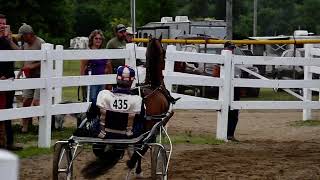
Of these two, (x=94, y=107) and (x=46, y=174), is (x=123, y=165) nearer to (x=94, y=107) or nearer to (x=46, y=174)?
(x=46, y=174)

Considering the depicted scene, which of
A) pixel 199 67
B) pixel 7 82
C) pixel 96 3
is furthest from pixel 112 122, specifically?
pixel 96 3

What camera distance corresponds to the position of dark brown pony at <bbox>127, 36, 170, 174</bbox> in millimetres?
7867

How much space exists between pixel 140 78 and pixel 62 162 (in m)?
5.01

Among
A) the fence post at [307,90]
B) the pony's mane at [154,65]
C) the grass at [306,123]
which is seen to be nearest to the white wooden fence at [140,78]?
the grass at [306,123]

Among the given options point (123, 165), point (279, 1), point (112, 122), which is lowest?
point (123, 165)

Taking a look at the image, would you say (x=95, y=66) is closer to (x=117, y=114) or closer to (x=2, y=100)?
(x=2, y=100)

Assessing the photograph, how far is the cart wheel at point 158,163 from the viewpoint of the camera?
6.64 meters

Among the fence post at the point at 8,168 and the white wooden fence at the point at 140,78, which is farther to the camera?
the white wooden fence at the point at 140,78

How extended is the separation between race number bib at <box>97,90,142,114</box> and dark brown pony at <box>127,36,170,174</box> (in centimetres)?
47

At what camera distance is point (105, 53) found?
36.3 ft

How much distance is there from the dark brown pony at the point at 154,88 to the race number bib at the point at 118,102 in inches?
18.5

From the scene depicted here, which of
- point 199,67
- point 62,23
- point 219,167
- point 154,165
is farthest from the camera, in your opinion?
point 62,23

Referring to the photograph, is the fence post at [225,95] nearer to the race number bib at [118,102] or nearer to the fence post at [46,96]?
the fence post at [46,96]

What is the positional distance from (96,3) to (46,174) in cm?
7912
